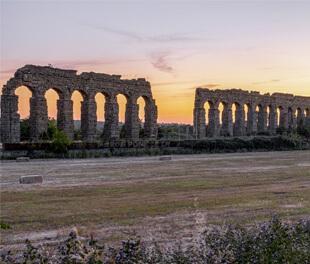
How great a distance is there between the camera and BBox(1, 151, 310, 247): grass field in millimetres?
8141

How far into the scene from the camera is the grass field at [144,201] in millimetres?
8141

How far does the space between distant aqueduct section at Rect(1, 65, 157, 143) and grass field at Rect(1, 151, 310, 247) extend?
34.6 feet

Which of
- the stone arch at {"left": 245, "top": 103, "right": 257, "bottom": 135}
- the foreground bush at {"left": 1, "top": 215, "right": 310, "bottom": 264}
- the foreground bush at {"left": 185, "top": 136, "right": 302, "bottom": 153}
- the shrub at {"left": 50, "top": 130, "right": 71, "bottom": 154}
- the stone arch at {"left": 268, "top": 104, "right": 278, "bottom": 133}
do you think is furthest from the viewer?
the stone arch at {"left": 268, "top": 104, "right": 278, "bottom": 133}

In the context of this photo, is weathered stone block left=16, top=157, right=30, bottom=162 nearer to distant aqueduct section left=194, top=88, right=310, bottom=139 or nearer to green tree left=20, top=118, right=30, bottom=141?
green tree left=20, top=118, right=30, bottom=141

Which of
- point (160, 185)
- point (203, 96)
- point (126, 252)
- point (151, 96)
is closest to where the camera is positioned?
point (126, 252)

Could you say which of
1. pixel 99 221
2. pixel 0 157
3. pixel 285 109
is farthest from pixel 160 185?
pixel 285 109

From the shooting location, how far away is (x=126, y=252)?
4859 millimetres

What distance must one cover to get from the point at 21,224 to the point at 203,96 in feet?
112

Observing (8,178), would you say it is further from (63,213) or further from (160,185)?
(63,213)

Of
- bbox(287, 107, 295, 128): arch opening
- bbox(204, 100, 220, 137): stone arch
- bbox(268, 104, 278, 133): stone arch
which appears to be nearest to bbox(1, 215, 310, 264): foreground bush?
bbox(204, 100, 220, 137): stone arch

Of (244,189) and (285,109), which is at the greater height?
(285,109)

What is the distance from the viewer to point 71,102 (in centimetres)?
3105

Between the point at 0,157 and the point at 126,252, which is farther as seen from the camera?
the point at 0,157

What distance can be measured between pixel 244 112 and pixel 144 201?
37.0 m
